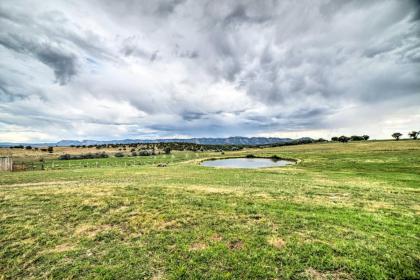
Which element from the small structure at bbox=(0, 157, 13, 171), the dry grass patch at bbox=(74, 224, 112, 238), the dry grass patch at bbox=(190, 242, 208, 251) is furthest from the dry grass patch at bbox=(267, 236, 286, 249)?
the small structure at bbox=(0, 157, 13, 171)

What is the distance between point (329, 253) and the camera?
7.95 meters

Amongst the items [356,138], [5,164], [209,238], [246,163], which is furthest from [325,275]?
[356,138]

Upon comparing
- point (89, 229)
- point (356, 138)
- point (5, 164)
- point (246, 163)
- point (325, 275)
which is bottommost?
point (246, 163)

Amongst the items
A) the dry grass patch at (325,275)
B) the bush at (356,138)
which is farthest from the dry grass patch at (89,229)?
the bush at (356,138)

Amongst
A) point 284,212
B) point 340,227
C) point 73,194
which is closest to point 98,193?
point 73,194

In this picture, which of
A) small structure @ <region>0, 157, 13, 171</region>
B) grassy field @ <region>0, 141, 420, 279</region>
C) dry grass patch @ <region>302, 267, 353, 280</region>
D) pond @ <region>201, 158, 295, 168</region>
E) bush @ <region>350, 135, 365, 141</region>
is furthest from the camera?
bush @ <region>350, 135, 365, 141</region>

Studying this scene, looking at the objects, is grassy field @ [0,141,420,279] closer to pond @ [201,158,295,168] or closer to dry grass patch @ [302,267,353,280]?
dry grass patch @ [302,267,353,280]

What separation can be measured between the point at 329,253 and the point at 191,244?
5305 mm

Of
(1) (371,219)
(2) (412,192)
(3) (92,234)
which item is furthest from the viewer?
(2) (412,192)

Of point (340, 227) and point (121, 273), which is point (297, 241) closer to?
point (340, 227)

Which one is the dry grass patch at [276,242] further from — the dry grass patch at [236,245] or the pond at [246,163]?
the pond at [246,163]

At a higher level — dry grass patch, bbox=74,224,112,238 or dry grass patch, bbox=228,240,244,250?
dry grass patch, bbox=74,224,112,238

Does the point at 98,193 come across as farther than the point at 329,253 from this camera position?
Yes

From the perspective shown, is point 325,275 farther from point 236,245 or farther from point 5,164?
point 5,164
